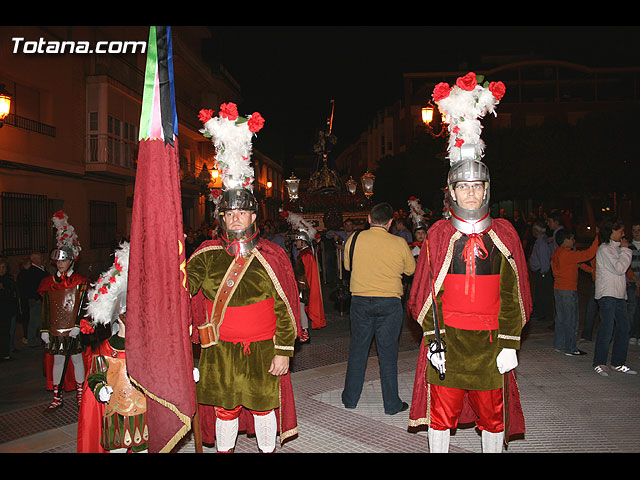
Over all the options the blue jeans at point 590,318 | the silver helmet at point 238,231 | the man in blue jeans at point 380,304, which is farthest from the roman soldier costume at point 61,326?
the blue jeans at point 590,318

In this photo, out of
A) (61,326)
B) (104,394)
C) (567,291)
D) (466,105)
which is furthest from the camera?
(567,291)

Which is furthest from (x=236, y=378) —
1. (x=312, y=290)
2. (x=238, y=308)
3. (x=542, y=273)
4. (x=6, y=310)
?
(x=542, y=273)

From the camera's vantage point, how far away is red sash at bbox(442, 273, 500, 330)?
12.8ft

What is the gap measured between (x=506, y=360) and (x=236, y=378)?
1.95 meters

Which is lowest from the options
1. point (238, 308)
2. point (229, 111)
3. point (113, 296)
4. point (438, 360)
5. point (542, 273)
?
point (438, 360)

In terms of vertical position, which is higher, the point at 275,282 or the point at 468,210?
the point at 468,210

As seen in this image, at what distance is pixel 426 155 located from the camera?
40.7 m

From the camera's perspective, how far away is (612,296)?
22.6 ft

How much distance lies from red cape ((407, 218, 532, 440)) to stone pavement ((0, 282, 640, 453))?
50cm

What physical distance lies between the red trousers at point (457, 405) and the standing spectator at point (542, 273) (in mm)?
6627

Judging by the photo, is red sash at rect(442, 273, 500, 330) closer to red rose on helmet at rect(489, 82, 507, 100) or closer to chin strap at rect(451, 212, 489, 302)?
chin strap at rect(451, 212, 489, 302)

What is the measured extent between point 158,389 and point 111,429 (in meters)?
1.26

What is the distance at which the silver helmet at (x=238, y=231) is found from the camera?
4105 millimetres

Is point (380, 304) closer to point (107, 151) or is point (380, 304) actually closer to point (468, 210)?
point (468, 210)
